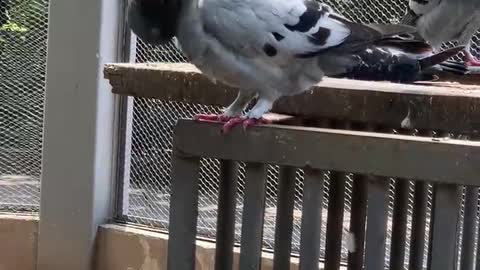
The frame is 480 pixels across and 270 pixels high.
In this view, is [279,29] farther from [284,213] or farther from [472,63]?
[472,63]

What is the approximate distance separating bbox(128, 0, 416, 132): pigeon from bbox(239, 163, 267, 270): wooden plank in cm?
14

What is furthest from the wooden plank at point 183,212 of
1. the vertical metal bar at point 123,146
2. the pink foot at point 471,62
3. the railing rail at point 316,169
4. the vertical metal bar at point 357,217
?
the vertical metal bar at point 123,146

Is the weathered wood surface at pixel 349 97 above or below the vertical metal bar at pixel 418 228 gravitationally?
above

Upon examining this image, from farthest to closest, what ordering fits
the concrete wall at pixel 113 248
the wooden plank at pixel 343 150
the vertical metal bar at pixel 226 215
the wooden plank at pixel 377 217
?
1. the concrete wall at pixel 113 248
2. the vertical metal bar at pixel 226 215
3. the wooden plank at pixel 377 217
4. the wooden plank at pixel 343 150

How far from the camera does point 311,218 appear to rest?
6.48ft

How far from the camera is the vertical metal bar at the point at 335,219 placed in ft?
8.78

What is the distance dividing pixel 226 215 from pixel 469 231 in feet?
3.01

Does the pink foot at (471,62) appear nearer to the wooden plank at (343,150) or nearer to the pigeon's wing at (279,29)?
the pigeon's wing at (279,29)

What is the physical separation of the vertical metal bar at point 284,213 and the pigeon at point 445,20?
1108 millimetres

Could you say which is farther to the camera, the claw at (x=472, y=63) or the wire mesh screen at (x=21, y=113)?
the wire mesh screen at (x=21, y=113)

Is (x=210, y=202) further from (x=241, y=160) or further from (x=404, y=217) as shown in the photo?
(x=241, y=160)

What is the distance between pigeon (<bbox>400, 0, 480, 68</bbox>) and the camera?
3234 mm

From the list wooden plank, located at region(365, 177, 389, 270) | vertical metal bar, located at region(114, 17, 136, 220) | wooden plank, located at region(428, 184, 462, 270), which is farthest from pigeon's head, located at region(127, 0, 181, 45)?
vertical metal bar, located at region(114, 17, 136, 220)

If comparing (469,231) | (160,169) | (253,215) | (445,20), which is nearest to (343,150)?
(253,215)
